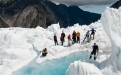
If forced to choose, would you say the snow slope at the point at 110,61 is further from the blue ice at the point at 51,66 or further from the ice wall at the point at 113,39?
the blue ice at the point at 51,66

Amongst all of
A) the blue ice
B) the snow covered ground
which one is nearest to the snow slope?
the snow covered ground

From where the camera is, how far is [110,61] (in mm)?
16750

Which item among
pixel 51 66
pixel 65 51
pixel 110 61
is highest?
pixel 110 61

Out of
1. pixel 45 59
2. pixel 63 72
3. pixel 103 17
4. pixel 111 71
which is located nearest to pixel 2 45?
pixel 45 59

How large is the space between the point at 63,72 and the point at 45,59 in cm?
621

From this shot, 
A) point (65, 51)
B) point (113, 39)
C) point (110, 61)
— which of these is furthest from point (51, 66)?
point (113, 39)

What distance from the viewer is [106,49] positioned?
2903 cm

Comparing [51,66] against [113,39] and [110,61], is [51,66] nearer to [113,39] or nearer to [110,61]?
[110,61]

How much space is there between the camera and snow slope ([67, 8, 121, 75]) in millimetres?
16047

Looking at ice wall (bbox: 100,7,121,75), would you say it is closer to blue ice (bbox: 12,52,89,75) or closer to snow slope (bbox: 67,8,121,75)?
snow slope (bbox: 67,8,121,75)

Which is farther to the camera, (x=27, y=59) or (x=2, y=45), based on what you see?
(x=2, y=45)

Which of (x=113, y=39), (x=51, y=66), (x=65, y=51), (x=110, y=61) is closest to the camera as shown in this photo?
(x=110, y=61)

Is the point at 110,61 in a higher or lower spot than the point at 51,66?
higher

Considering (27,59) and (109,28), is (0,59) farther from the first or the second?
(109,28)
